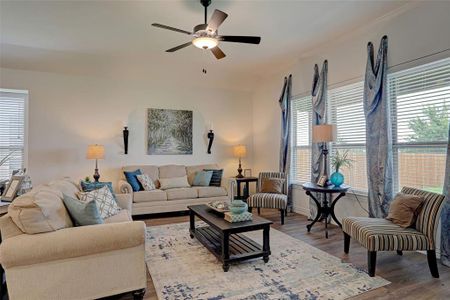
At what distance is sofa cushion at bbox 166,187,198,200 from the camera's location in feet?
16.5

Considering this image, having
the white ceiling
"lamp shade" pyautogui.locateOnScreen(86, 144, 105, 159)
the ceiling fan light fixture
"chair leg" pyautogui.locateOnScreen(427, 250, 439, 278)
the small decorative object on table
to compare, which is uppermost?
the white ceiling

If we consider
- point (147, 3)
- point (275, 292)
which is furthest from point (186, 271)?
point (147, 3)

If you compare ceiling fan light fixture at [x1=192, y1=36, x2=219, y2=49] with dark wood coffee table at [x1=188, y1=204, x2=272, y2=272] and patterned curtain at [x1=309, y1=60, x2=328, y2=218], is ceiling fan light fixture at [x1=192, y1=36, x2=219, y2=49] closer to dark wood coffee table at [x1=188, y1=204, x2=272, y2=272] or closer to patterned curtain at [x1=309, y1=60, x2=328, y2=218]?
dark wood coffee table at [x1=188, y1=204, x2=272, y2=272]

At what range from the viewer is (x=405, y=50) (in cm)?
331

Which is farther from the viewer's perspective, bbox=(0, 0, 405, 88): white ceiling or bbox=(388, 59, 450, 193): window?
bbox=(0, 0, 405, 88): white ceiling

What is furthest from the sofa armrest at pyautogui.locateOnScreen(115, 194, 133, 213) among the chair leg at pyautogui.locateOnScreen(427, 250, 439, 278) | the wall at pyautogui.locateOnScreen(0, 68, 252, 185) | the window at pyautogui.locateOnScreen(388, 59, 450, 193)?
the window at pyautogui.locateOnScreen(388, 59, 450, 193)

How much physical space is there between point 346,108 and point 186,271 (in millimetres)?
3445

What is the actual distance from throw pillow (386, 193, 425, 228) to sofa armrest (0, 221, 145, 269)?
262cm

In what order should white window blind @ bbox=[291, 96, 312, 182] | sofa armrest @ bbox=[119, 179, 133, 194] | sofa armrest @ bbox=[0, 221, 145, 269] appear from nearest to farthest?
sofa armrest @ bbox=[0, 221, 145, 269], sofa armrest @ bbox=[119, 179, 133, 194], white window blind @ bbox=[291, 96, 312, 182]

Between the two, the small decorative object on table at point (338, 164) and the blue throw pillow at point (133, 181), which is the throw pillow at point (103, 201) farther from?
the small decorative object on table at point (338, 164)

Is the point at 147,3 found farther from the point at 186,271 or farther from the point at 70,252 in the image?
the point at 186,271

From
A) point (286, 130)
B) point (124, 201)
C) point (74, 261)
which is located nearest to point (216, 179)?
point (286, 130)

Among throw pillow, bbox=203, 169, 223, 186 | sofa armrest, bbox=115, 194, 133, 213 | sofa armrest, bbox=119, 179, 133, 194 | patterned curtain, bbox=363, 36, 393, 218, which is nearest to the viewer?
patterned curtain, bbox=363, 36, 393, 218

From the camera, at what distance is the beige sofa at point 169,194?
15.7ft
